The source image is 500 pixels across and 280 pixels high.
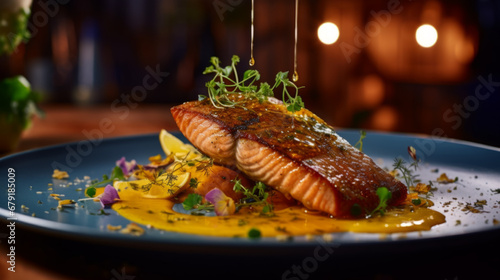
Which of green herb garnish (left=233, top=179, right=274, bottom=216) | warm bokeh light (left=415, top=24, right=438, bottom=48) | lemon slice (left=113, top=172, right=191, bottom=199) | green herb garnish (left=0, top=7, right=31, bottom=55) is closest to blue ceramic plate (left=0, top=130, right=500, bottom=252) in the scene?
lemon slice (left=113, top=172, right=191, bottom=199)

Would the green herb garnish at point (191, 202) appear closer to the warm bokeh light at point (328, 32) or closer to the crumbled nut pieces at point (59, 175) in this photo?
the crumbled nut pieces at point (59, 175)

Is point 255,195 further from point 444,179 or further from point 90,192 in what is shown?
point 444,179

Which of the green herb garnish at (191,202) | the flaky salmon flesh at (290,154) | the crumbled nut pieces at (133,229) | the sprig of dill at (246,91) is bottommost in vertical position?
the green herb garnish at (191,202)

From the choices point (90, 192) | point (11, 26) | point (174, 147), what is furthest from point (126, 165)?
point (11, 26)

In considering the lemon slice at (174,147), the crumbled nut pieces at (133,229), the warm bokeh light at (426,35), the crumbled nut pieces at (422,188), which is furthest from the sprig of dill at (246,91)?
the warm bokeh light at (426,35)

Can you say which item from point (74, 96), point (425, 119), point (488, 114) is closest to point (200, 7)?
point (74, 96)

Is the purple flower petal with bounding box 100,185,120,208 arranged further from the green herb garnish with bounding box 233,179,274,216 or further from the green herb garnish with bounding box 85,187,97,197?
the green herb garnish with bounding box 233,179,274,216
